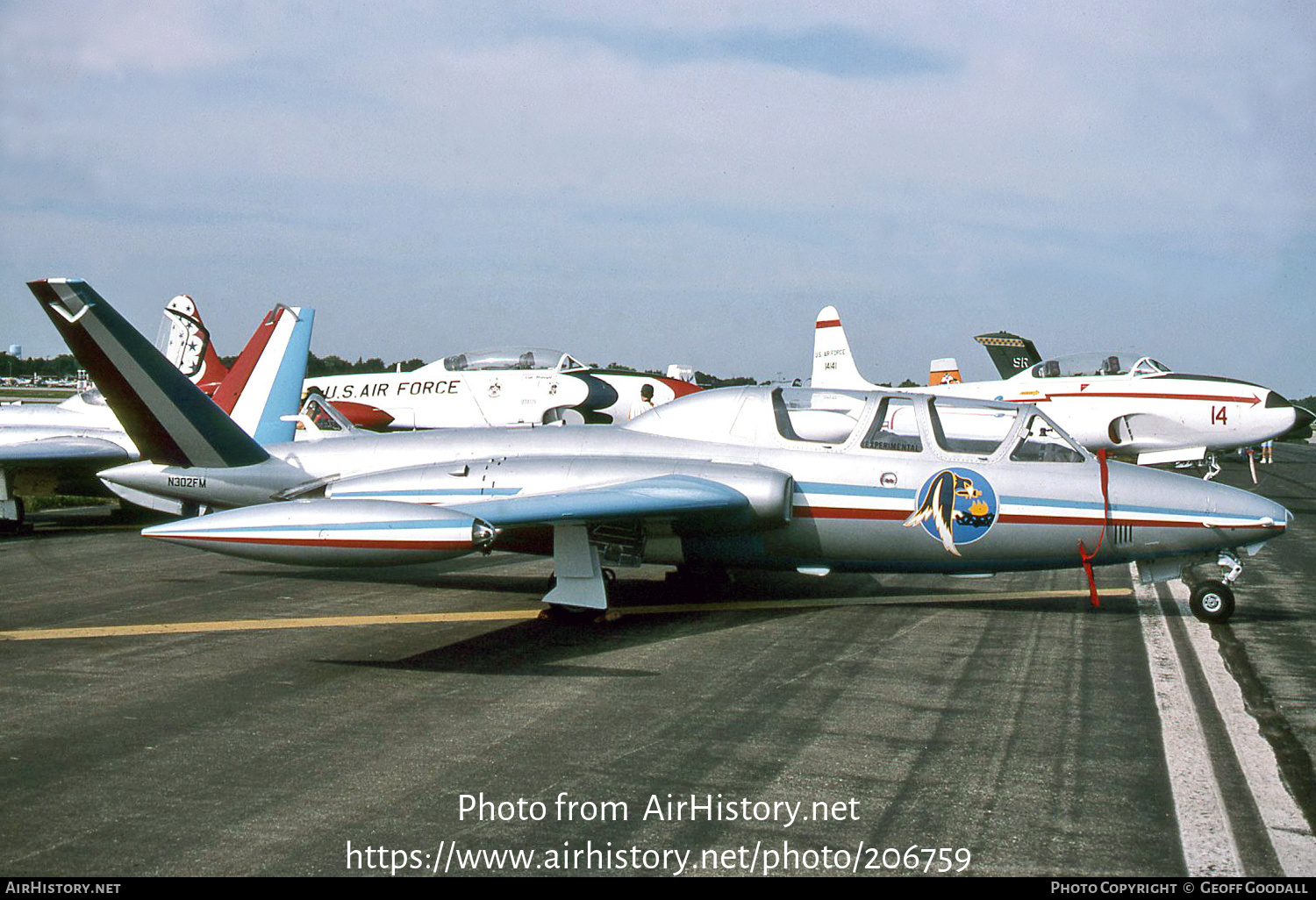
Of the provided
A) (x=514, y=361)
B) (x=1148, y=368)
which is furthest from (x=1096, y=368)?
(x=514, y=361)

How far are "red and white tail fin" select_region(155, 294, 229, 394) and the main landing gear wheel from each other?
24.5 metres

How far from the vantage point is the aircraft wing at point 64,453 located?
16.8m

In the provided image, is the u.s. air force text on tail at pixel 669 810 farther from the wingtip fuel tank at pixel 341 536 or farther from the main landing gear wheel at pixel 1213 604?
the main landing gear wheel at pixel 1213 604

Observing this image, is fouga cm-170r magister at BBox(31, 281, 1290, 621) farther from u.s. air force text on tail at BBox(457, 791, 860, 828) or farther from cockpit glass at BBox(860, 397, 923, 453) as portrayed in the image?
u.s. air force text on tail at BBox(457, 791, 860, 828)

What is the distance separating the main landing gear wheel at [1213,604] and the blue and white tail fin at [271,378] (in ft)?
36.1

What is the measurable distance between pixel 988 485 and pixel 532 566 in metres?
6.21

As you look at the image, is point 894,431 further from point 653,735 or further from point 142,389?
point 142,389

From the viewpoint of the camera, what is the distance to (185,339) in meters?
29.6

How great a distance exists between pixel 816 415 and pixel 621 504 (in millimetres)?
2540

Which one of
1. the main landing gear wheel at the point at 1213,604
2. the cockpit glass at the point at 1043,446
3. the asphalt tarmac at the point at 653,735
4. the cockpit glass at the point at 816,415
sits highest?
the cockpit glass at the point at 816,415

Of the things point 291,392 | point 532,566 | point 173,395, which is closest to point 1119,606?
point 532,566

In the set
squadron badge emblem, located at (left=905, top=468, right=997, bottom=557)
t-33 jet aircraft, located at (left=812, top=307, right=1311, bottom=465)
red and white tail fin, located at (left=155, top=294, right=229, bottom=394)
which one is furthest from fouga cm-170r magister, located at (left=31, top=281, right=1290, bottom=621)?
red and white tail fin, located at (left=155, top=294, right=229, bottom=394)

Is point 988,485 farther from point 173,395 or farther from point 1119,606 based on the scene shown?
point 173,395

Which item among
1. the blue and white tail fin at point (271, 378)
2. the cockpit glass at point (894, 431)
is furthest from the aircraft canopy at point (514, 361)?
the cockpit glass at point (894, 431)
